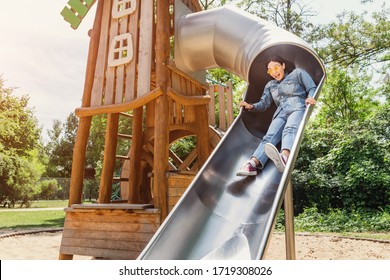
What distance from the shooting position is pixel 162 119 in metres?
4.66

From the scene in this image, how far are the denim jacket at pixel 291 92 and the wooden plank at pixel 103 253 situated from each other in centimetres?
237

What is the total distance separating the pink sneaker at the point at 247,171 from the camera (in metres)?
3.35

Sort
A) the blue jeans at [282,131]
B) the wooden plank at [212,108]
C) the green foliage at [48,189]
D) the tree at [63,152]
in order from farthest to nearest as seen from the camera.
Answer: the tree at [63,152] → the green foliage at [48,189] → the wooden plank at [212,108] → the blue jeans at [282,131]

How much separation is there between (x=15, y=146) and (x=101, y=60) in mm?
15803

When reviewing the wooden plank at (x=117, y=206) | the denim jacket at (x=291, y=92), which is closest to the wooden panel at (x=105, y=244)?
the wooden plank at (x=117, y=206)

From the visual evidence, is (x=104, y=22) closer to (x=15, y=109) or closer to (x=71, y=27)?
(x=71, y=27)

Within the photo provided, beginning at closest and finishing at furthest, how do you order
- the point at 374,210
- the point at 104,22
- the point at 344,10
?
the point at 104,22 < the point at 374,210 < the point at 344,10

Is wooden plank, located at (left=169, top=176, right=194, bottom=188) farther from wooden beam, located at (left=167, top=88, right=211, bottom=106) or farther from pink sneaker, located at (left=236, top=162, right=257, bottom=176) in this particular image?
pink sneaker, located at (left=236, top=162, right=257, bottom=176)

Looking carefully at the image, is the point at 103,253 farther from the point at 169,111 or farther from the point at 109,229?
the point at 169,111

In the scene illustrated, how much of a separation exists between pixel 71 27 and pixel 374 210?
8806mm

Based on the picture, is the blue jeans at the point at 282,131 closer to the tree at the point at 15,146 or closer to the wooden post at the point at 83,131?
the wooden post at the point at 83,131

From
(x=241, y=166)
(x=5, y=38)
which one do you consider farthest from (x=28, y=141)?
(x=241, y=166)

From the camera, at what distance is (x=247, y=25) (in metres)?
4.72

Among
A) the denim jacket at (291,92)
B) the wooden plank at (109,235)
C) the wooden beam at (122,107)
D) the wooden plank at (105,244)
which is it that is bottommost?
the wooden plank at (105,244)
